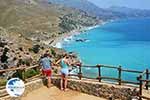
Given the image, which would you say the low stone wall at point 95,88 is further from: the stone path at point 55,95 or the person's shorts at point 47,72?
the person's shorts at point 47,72

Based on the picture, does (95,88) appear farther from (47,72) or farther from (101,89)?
(47,72)

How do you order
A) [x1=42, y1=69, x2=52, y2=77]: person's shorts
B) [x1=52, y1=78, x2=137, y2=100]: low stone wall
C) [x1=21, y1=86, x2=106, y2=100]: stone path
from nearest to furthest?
1. [x1=52, y1=78, x2=137, y2=100]: low stone wall
2. [x1=21, y1=86, x2=106, y2=100]: stone path
3. [x1=42, y1=69, x2=52, y2=77]: person's shorts

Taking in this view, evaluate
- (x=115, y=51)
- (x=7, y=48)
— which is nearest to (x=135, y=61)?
(x=115, y=51)

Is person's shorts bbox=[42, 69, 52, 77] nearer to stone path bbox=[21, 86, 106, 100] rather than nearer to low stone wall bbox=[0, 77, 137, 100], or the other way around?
low stone wall bbox=[0, 77, 137, 100]

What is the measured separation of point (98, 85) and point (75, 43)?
166721mm

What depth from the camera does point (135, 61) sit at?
120 metres

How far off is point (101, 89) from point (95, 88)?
384mm

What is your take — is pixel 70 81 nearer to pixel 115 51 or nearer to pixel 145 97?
pixel 145 97

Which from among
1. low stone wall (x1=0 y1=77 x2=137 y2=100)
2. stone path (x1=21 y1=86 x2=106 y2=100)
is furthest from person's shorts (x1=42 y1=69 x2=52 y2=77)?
stone path (x1=21 y1=86 x2=106 y2=100)

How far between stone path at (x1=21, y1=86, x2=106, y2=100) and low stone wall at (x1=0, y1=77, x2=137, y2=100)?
25cm

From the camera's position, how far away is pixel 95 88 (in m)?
19.1

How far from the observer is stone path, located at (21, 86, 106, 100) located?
62.1 ft

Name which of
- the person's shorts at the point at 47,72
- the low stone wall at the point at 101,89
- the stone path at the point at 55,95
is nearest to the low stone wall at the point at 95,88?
the low stone wall at the point at 101,89

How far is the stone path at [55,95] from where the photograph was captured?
18.9m
